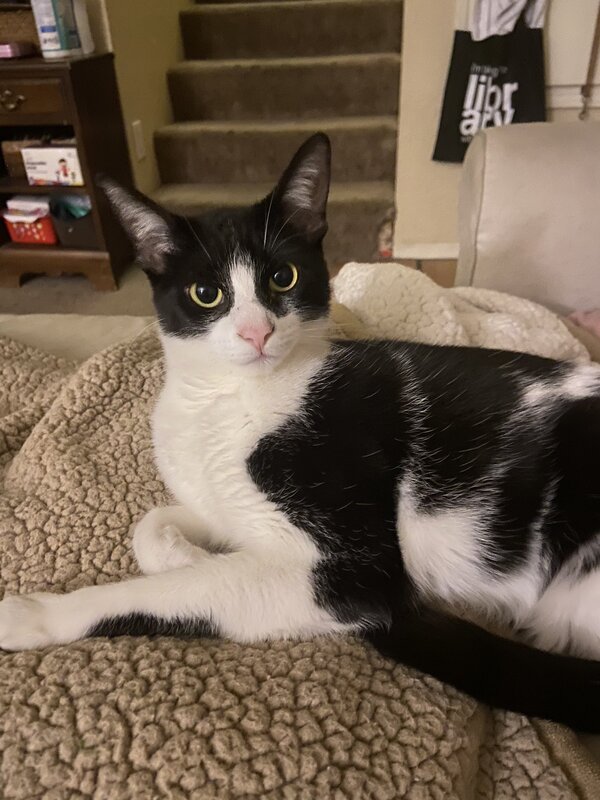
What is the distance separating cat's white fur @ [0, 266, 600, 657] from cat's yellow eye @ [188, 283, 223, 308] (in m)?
0.03

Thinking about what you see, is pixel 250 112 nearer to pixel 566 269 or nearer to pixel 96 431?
pixel 566 269

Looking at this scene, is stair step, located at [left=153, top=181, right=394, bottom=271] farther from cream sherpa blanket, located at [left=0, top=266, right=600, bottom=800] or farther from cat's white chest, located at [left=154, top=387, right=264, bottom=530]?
cream sherpa blanket, located at [left=0, top=266, right=600, bottom=800]

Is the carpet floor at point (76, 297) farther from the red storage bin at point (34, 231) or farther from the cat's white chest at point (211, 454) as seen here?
the cat's white chest at point (211, 454)

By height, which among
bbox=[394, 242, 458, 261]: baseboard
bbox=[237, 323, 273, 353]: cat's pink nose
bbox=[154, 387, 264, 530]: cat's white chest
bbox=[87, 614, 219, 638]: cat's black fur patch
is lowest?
bbox=[394, 242, 458, 261]: baseboard

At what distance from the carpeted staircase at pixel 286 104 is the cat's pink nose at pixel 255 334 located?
222cm

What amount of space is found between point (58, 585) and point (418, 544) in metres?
0.54

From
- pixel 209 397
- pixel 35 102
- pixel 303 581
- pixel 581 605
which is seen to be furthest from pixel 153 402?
pixel 35 102

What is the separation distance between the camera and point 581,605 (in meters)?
0.84

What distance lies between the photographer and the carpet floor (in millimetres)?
2795

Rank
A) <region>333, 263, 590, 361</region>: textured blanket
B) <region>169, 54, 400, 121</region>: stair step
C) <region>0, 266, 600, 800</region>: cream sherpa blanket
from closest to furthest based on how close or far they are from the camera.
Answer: <region>0, 266, 600, 800</region>: cream sherpa blanket
<region>333, 263, 590, 361</region>: textured blanket
<region>169, 54, 400, 121</region>: stair step

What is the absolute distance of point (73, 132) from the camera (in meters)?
2.68

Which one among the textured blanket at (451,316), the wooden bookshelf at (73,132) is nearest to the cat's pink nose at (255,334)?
the textured blanket at (451,316)

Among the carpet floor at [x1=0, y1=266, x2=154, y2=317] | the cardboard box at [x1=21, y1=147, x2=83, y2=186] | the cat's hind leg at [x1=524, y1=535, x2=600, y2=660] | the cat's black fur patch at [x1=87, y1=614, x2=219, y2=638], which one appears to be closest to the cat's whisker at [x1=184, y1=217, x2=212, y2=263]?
the cat's black fur patch at [x1=87, y1=614, x2=219, y2=638]

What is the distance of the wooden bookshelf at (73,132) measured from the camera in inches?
95.9
